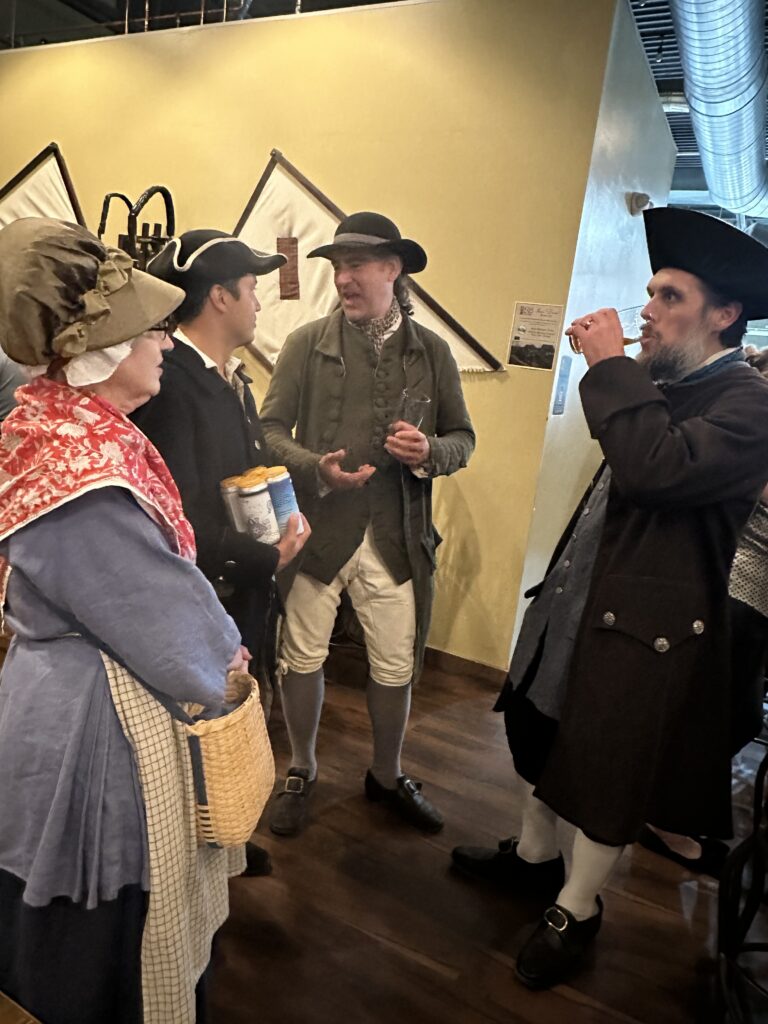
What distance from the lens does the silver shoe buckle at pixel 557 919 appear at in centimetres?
163

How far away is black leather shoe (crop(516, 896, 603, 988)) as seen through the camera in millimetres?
1600

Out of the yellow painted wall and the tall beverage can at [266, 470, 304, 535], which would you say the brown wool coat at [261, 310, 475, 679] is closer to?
the tall beverage can at [266, 470, 304, 535]

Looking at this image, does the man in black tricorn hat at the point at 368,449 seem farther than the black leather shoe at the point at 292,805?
No

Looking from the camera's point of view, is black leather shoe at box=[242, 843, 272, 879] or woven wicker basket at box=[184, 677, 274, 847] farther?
black leather shoe at box=[242, 843, 272, 879]

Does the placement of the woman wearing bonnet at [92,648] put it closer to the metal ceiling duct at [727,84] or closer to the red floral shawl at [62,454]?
the red floral shawl at [62,454]

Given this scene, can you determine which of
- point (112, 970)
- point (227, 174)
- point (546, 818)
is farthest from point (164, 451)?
point (227, 174)

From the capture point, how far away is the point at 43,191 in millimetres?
4148

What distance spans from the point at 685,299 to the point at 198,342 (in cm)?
96

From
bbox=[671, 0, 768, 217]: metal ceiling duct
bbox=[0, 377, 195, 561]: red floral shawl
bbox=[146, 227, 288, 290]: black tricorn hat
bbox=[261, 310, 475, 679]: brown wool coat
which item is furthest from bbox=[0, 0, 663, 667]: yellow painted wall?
bbox=[0, 377, 195, 561]: red floral shawl

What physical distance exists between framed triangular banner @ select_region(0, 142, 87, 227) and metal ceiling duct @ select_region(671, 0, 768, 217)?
305 centimetres

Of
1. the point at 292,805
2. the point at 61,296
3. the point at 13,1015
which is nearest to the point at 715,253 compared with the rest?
the point at 61,296

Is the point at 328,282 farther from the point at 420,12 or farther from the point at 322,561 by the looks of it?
the point at 322,561

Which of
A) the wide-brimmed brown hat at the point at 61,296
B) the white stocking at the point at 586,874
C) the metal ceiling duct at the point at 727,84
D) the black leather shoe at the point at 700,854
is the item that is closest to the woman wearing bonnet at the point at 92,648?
the wide-brimmed brown hat at the point at 61,296

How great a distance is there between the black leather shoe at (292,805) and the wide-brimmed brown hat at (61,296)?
150cm
